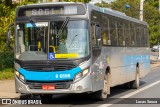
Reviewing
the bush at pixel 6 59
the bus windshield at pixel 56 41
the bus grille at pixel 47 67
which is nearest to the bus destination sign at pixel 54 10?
the bus windshield at pixel 56 41

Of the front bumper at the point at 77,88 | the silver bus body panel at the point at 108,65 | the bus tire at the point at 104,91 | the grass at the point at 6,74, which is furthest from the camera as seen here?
the grass at the point at 6,74

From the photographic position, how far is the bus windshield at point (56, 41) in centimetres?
1323

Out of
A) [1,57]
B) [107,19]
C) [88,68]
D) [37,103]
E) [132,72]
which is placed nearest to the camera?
[88,68]

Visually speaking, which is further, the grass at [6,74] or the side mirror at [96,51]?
the grass at [6,74]

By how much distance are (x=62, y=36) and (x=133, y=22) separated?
23.1 ft

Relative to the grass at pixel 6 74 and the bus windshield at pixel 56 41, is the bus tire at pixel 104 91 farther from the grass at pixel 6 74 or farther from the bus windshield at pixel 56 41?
the grass at pixel 6 74

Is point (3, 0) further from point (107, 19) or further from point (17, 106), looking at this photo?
point (17, 106)

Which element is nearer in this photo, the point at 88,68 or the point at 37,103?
the point at 88,68

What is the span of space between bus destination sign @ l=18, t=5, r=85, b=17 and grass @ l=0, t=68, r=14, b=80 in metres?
8.99

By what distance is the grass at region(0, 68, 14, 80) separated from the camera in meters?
22.5

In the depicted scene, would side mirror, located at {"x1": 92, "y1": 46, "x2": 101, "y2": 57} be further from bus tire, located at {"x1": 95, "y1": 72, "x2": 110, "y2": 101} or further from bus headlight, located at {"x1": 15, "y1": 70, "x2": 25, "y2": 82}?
bus headlight, located at {"x1": 15, "y1": 70, "x2": 25, "y2": 82}

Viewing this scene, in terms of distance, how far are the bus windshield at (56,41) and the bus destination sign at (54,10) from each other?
28 cm

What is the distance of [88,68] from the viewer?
13250 millimetres

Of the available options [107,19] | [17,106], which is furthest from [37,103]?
[107,19]
